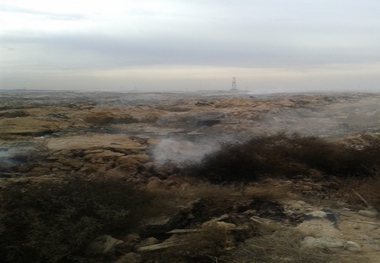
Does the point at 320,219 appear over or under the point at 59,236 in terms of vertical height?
under

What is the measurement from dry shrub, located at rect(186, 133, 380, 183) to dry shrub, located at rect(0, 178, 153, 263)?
7.18 ft

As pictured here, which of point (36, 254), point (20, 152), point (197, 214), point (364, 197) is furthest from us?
point (20, 152)

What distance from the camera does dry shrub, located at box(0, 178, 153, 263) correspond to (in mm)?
3482

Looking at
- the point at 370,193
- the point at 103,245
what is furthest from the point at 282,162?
the point at 103,245

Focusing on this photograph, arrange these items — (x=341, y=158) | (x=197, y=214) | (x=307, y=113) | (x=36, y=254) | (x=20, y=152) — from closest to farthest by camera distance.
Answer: (x=36, y=254) → (x=197, y=214) → (x=341, y=158) → (x=20, y=152) → (x=307, y=113)

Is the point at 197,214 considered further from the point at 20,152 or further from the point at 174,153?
the point at 20,152

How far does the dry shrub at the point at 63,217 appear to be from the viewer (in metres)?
3.48

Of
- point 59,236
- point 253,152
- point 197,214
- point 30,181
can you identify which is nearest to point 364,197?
point 253,152

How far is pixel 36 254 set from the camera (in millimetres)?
3467

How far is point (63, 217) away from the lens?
12.8 feet

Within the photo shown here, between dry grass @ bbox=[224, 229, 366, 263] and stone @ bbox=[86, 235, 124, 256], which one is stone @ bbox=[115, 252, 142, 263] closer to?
stone @ bbox=[86, 235, 124, 256]

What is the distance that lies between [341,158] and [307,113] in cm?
1317

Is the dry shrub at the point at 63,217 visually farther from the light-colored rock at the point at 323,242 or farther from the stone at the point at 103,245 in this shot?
the light-colored rock at the point at 323,242

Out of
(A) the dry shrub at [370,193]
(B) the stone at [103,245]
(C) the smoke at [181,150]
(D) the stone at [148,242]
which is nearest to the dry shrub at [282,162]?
(A) the dry shrub at [370,193]
